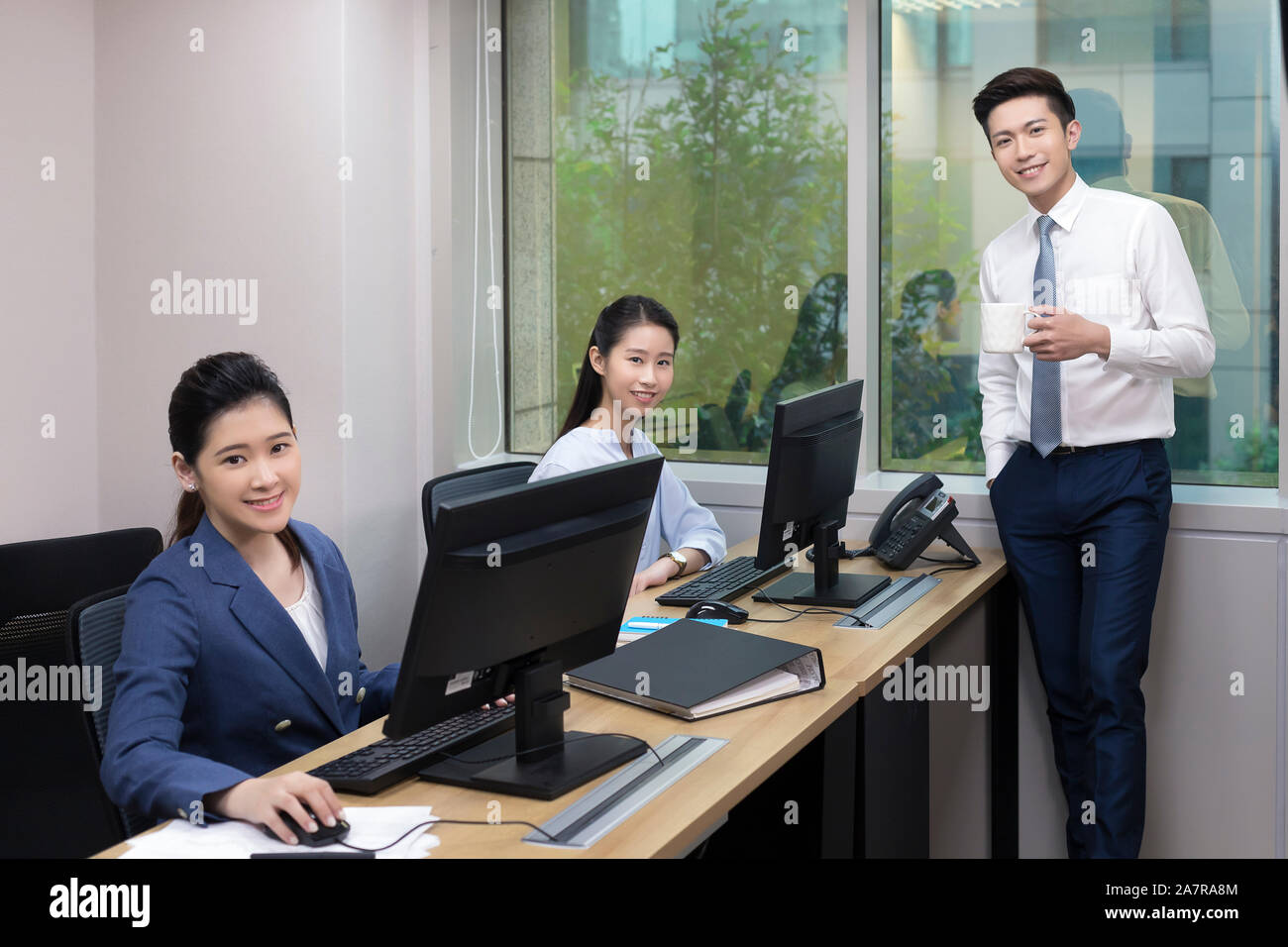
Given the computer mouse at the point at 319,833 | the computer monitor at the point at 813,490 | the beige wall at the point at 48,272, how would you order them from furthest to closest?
1. the beige wall at the point at 48,272
2. the computer monitor at the point at 813,490
3. the computer mouse at the point at 319,833

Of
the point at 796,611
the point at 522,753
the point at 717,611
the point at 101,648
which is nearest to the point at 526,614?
the point at 522,753

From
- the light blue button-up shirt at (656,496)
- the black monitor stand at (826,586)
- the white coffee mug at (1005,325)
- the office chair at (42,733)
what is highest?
the white coffee mug at (1005,325)

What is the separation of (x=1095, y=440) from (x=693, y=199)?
1.53 m

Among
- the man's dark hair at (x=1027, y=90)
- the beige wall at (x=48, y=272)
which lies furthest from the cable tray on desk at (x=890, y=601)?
the beige wall at (x=48, y=272)

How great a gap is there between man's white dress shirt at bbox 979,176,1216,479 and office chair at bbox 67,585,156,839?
81.8 inches

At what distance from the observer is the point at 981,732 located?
3.48m

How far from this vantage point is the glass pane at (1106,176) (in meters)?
3.26

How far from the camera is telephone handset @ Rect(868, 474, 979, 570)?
312 cm

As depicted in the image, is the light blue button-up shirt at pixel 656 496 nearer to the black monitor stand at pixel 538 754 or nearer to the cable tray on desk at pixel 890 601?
the cable tray on desk at pixel 890 601

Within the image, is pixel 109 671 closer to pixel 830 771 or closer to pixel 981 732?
pixel 830 771

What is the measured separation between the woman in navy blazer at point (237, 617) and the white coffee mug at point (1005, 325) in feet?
4.73

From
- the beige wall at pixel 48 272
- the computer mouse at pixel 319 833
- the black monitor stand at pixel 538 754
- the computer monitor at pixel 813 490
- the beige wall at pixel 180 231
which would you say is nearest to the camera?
the computer mouse at pixel 319 833

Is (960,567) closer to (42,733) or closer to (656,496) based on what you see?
(656,496)
